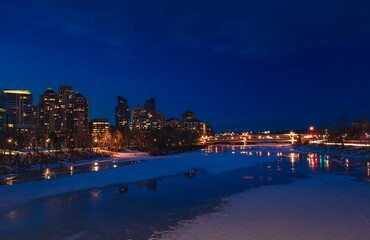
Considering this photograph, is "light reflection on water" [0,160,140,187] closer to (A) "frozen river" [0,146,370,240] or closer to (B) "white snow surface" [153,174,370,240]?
(A) "frozen river" [0,146,370,240]

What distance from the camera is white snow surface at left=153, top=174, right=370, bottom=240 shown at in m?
10.2

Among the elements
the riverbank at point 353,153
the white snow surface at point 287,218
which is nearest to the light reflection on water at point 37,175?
the white snow surface at point 287,218

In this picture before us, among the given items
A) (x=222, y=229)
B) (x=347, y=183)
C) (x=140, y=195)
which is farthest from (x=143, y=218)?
(x=347, y=183)

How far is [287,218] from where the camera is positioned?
1235 cm

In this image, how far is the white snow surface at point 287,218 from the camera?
10244mm

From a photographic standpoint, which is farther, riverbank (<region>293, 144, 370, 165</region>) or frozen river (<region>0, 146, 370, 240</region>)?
riverbank (<region>293, 144, 370, 165</region>)

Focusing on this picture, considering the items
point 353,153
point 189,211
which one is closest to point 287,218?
point 189,211

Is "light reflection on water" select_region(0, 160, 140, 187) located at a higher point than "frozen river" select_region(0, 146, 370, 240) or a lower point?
higher

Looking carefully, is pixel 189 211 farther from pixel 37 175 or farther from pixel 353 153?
pixel 353 153

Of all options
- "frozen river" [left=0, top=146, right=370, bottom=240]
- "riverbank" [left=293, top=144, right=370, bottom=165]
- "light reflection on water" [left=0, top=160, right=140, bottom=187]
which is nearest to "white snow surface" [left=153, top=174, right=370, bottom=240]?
"frozen river" [left=0, top=146, right=370, bottom=240]

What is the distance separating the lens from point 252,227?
11.2m

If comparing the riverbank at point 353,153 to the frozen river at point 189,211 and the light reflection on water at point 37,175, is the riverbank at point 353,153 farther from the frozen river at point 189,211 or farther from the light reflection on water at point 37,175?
the light reflection on water at point 37,175

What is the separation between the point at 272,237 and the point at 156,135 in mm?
102033

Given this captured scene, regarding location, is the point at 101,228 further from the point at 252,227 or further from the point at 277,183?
the point at 277,183
